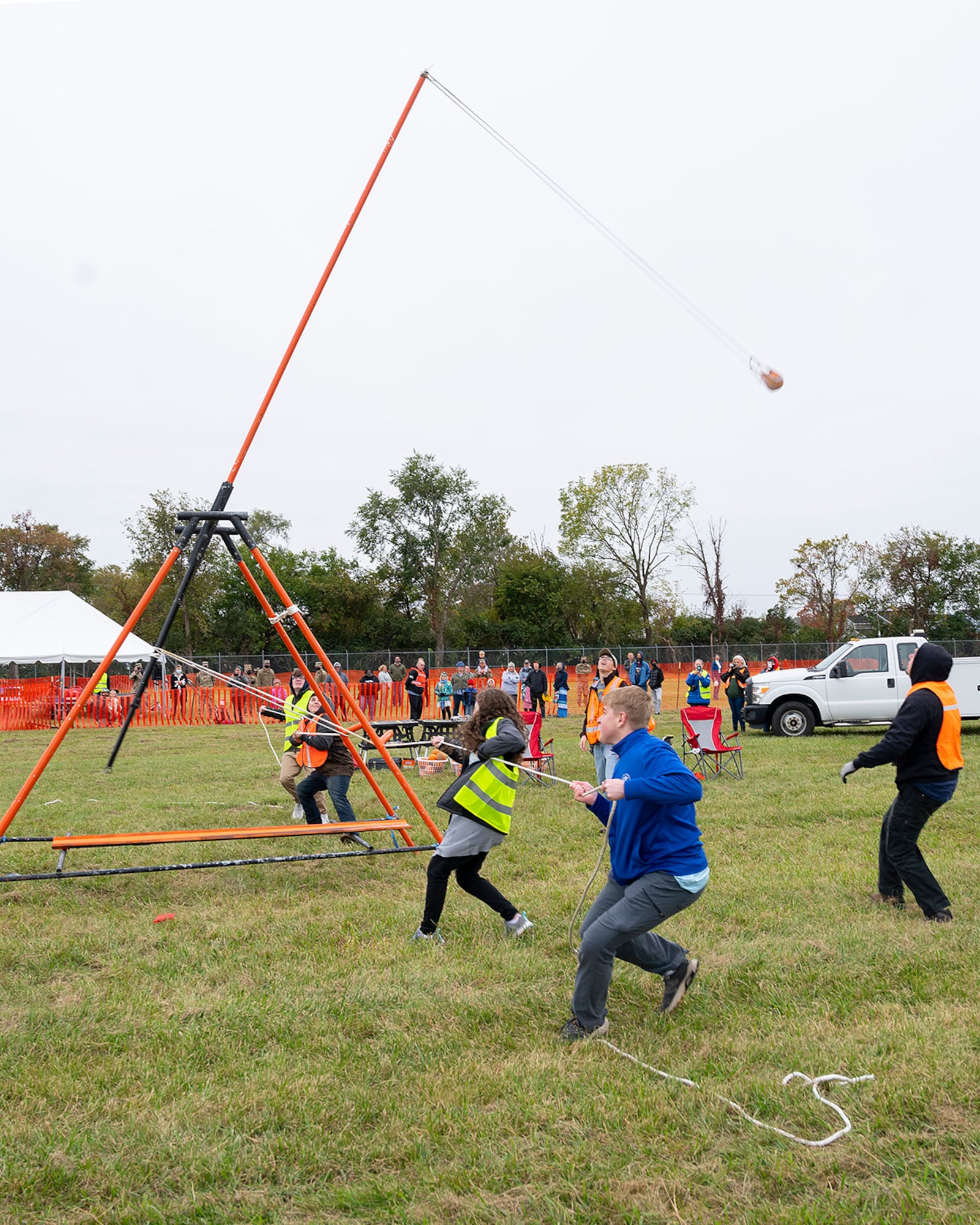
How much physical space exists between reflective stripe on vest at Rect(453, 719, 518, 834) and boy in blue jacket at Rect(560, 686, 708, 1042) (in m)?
1.17

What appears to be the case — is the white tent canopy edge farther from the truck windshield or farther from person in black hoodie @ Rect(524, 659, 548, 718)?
the truck windshield

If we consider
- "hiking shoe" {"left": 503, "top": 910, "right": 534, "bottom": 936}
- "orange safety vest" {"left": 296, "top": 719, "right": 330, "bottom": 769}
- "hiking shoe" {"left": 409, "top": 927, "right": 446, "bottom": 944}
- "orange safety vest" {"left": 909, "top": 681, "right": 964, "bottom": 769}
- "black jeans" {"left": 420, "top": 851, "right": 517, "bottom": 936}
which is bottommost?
"hiking shoe" {"left": 409, "top": 927, "right": 446, "bottom": 944}

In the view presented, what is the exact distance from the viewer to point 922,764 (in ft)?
19.1

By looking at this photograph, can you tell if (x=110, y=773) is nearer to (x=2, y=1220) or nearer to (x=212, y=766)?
(x=212, y=766)

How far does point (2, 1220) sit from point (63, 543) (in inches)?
2570

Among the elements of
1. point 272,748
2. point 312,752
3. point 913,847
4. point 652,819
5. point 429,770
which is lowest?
point 429,770

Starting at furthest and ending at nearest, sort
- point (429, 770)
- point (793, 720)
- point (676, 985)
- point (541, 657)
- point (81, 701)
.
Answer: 1. point (541, 657)
2. point (793, 720)
3. point (429, 770)
4. point (81, 701)
5. point (676, 985)

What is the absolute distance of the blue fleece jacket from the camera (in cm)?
397

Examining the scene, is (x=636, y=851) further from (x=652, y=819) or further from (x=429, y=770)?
(x=429, y=770)

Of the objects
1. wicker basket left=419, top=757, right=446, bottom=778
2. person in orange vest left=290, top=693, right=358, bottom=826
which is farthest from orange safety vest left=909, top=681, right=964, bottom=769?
wicker basket left=419, top=757, right=446, bottom=778

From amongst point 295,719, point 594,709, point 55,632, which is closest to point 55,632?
point 55,632

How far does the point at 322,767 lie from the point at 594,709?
4117mm

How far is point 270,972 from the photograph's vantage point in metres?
5.04

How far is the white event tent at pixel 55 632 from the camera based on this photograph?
25422 mm
